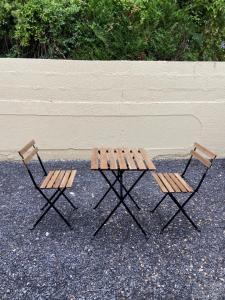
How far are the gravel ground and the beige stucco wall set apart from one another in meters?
1.29

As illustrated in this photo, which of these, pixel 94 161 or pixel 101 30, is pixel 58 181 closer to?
pixel 94 161

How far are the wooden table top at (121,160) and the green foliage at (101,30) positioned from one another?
252cm

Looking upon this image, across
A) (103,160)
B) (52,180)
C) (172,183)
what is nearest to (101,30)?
(103,160)

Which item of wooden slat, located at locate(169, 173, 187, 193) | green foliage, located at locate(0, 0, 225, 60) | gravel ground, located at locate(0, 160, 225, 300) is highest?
green foliage, located at locate(0, 0, 225, 60)

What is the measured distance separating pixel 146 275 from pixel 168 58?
4445 mm

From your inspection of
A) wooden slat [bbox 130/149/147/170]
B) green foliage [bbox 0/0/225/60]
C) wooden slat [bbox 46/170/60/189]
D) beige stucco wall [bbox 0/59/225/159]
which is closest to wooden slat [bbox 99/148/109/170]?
wooden slat [bbox 130/149/147/170]

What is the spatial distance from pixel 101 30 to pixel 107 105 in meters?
1.43

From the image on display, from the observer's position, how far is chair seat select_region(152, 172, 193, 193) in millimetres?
3875

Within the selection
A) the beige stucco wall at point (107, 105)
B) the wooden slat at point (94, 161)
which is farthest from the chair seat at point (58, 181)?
the beige stucco wall at point (107, 105)

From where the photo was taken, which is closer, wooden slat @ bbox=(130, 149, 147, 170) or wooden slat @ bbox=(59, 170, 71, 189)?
wooden slat @ bbox=(130, 149, 147, 170)

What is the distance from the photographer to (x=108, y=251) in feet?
12.0

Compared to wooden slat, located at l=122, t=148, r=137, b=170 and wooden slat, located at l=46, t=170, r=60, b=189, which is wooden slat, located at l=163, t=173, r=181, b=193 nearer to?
wooden slat, located at l=122, t=148, r=137, b=170

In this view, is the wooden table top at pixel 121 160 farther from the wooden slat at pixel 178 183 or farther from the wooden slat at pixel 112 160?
the wooden slat at pixel 178 183

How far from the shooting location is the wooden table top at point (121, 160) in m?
3.76
